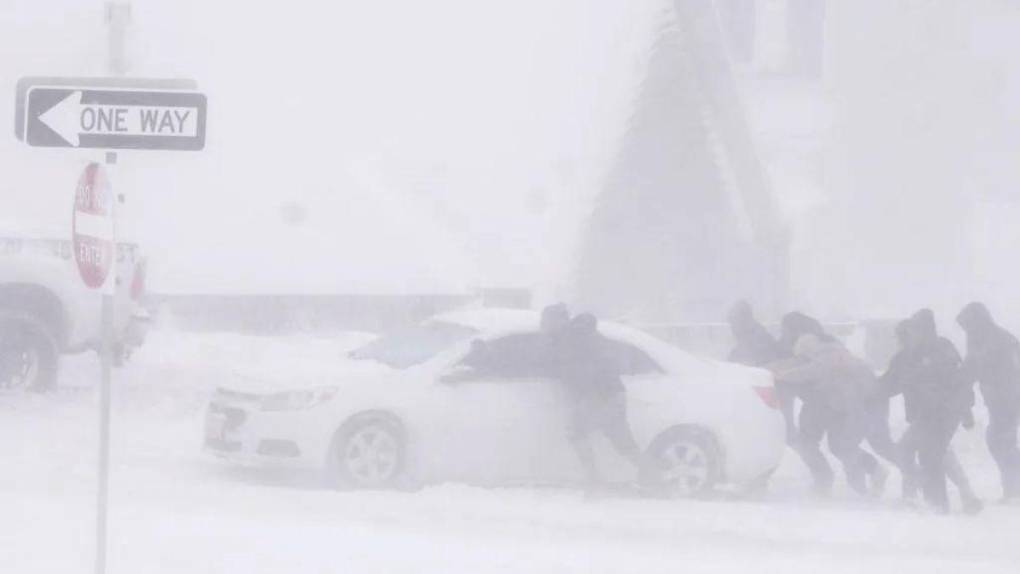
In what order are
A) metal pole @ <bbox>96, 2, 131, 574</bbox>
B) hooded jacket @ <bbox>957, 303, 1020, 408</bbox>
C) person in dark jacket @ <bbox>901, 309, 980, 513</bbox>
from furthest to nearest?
hooded jacket @ <bbox>957, 303, 1020, 408</bbox> < person in dark jacket @ <bbox>901, 309, 980, 513</bbox> < metal pole @ <bbox>96, 2, 131, 574</bbox>

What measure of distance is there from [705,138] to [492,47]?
4344mm

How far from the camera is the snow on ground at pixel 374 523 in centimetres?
923

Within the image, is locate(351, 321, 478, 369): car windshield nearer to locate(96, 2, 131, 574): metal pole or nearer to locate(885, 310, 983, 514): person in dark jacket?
locate(885, 310, 983, 514): person in dark jacket

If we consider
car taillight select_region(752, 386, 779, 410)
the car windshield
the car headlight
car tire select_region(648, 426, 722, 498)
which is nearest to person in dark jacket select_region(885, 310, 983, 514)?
car taillight select_region(752, 386, 779, 410)

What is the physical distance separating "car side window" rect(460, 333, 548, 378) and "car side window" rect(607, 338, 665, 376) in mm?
641

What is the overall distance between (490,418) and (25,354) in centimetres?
523

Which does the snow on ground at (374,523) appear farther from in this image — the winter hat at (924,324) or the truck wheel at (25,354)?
the winter hat at (924,324)

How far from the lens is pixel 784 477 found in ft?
50.8

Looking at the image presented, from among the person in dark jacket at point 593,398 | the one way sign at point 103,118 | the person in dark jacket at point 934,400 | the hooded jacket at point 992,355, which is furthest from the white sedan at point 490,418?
the one way sign at point 103,118

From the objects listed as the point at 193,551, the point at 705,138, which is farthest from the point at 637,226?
the point at 193,551

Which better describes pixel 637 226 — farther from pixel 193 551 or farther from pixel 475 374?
pixel 193 551

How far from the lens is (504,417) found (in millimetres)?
13047

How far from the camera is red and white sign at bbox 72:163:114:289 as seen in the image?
7898 millimetres

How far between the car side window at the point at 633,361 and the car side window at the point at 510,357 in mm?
641
